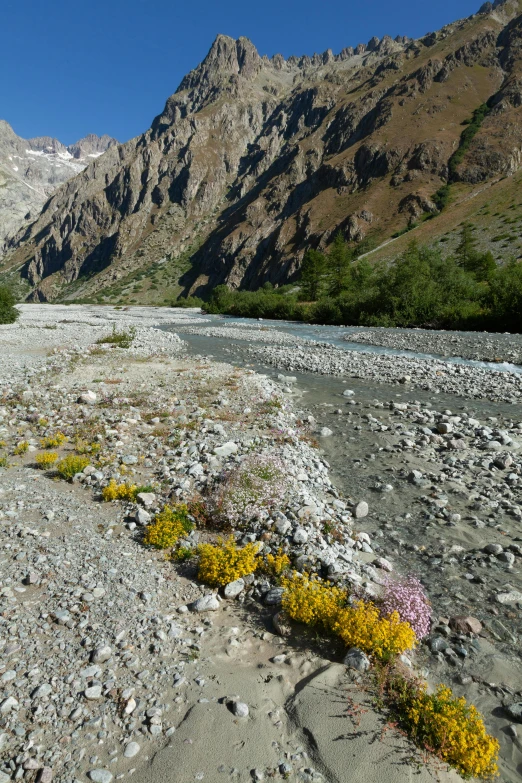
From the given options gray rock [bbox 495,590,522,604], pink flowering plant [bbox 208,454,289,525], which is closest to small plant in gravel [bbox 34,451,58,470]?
pink flowering plant [bbox 208,454,289,525]

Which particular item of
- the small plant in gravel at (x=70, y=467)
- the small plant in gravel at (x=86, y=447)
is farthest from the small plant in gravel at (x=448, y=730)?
the small plant in gravel at (x=86, y=447)

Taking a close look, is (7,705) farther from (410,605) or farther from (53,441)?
(53,441)

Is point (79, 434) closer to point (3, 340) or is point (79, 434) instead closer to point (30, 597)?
point (30, 597)

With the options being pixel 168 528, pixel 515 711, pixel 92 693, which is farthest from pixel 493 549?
pixel 92 693

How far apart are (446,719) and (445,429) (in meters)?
9.90

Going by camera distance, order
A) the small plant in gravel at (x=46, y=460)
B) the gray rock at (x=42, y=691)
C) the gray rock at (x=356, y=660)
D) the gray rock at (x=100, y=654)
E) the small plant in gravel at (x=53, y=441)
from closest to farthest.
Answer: the gray rock at (x=42, y=691)
the gray rock at (x=100, y=654)
the gray rock at (x=356, y=660)
the small plant in gravel at (x=46, y=460)
the small plant in gravel at (x=53, y=441)

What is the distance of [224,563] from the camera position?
20.2 ft

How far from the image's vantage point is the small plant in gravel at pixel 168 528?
6.94 m

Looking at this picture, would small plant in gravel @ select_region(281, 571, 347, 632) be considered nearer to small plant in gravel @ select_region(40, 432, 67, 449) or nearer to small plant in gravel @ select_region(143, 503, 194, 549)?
small plant in gravel @ select_region(143, 503, 194, 549)

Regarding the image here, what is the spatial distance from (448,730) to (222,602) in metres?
3.16

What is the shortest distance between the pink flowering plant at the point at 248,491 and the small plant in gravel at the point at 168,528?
1.85 feet

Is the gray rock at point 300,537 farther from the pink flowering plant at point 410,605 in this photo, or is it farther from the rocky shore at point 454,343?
the rocky shore at point 454,343

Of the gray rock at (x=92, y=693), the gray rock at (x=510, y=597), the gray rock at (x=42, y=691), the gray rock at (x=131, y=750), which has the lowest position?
the gray rock at (x=510, y=597)

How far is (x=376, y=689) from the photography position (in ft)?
14.7
